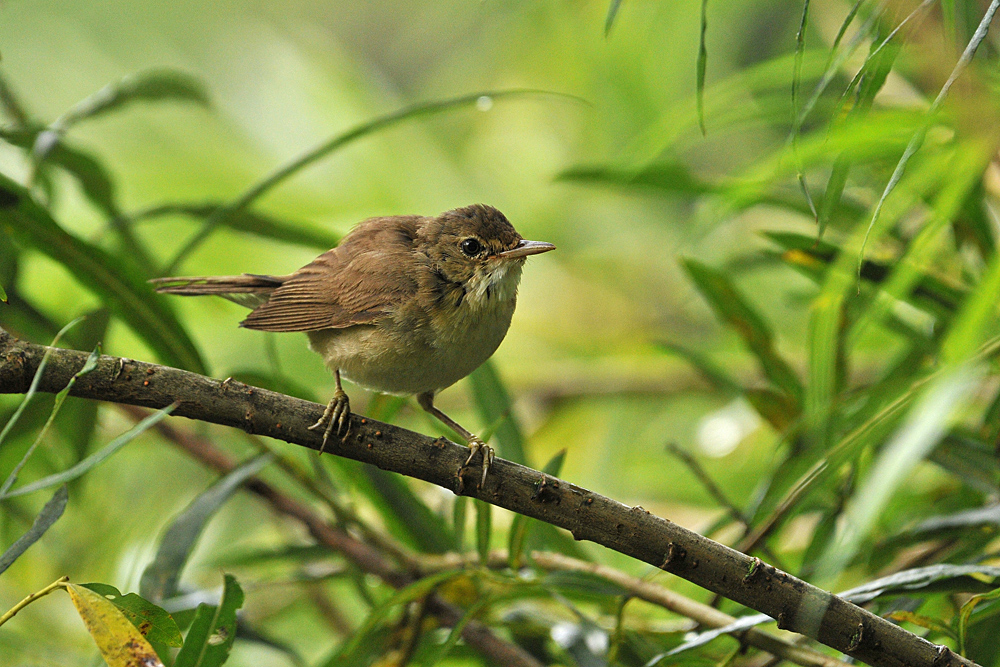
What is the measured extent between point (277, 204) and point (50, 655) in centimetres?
257

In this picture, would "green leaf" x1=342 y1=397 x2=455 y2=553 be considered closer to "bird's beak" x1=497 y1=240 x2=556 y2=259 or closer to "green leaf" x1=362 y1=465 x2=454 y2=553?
"green leaf" x1=362 y1=465 x2=454 y2=553

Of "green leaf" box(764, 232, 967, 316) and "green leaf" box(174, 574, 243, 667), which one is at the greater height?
"green leaf" box(764, 232, 967, 316)

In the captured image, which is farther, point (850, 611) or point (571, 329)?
point (571, 329)

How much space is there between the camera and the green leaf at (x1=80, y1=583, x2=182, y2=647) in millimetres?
1170

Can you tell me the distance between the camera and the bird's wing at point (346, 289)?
6.43 feet

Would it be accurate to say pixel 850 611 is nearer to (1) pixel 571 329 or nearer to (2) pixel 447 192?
(1) pixel 571 329

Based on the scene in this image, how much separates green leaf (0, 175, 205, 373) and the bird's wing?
0.56ft

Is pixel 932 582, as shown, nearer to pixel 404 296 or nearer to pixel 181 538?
pixel 404 296

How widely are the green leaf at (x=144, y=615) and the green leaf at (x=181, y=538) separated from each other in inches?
21.4

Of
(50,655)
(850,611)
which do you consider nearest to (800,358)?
(850,611)

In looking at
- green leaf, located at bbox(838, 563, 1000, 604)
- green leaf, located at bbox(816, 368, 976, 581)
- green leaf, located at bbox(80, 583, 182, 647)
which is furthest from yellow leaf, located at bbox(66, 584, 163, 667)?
green leaf, located at bbox(838, 563, 1000, 604)

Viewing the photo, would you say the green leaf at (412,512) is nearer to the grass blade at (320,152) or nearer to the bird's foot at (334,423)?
the bird's foot at (334,423)

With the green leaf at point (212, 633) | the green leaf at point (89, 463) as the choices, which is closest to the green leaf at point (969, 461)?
the green leaf at point (212, 633)

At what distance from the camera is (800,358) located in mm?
3727
